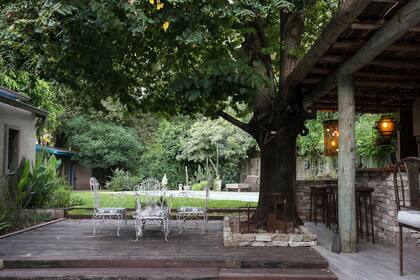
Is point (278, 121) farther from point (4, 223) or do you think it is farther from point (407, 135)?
point (4, 223)

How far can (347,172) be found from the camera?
6.73 meters

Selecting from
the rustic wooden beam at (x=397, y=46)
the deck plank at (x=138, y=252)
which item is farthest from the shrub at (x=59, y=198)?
the rustic wooden beam at (x=397, y=46)

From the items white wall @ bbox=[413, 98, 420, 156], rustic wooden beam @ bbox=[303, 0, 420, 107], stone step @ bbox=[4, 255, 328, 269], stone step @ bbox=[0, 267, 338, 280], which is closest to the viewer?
rustic wooden beam @ bbox=[303, 0, 420, 107]

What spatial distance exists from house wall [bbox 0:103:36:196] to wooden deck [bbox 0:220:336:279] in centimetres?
347

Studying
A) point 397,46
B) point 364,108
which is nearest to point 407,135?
point 364,108

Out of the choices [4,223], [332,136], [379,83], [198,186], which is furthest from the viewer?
[198,186]

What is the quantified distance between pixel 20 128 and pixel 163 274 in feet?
24.7

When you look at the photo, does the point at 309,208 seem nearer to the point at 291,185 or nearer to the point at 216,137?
the point at 291,185

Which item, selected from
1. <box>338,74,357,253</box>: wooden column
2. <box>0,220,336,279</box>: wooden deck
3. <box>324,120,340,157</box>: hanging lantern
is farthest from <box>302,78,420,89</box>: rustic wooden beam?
<box>0,220,336,279</box>: wooden deck

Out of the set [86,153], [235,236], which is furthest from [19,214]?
[86,153]

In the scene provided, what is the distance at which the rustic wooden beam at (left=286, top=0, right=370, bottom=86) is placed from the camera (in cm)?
477

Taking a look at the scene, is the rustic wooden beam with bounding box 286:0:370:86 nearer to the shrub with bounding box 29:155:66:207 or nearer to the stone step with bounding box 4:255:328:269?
the stone step with bounding box 4:255:328:269

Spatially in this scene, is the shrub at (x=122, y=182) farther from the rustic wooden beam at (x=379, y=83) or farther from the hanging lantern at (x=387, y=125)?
the rustic wooden beam at (x=379, y=83)

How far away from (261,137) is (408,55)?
9.74ft
